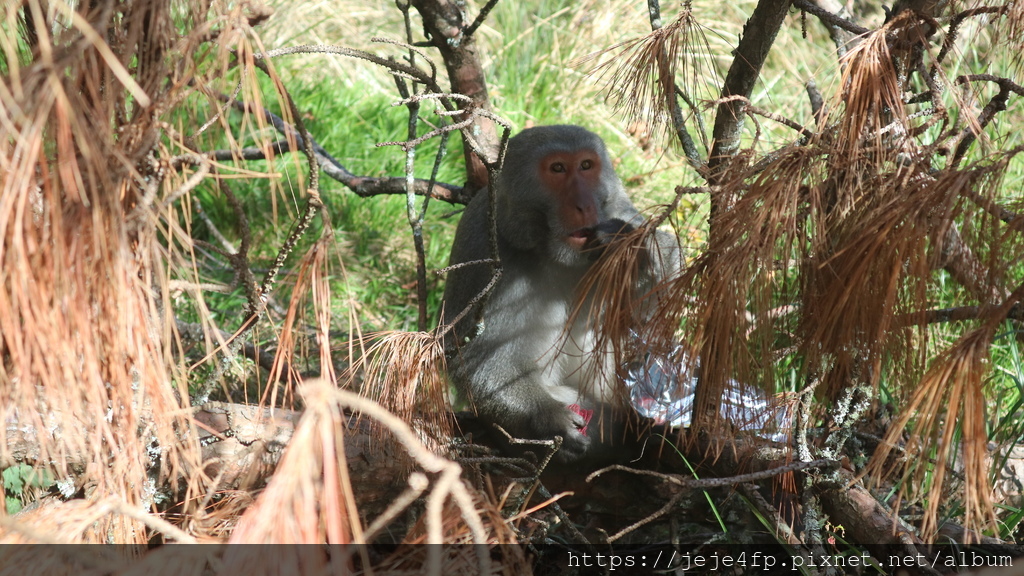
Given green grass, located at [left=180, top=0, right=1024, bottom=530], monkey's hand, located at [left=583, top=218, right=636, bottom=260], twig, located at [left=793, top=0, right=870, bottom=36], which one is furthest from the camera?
green grass, located at [left=180, top=0, right=1024, bottom=530]

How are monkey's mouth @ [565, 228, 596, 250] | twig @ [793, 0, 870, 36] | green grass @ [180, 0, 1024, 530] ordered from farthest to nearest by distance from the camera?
green grass @ [180, 0, 1024, 530]
monkey's mouth @ [565, 228, 596, 250]
twig @ [793, 0, 870, 36]

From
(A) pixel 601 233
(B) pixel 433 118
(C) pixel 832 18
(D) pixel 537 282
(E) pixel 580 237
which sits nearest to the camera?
(C) pixel 832 18

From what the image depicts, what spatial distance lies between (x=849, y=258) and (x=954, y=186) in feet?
0.90

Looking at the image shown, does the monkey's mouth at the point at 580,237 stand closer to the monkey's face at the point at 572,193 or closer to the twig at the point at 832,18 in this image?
the monkey's face at the point at 572,193

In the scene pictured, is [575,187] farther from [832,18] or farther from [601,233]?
[832,18]

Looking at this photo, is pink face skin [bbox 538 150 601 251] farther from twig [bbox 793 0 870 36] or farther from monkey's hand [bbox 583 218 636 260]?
twig [bbox 793 0 870 36]

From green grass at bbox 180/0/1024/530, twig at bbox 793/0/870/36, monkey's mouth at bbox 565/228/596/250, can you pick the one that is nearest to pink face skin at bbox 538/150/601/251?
monkey's mouth at bbox 565/228/596/250

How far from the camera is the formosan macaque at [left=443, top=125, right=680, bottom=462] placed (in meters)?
3.04

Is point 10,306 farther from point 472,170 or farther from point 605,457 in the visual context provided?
point 472,170

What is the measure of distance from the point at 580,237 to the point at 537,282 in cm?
42

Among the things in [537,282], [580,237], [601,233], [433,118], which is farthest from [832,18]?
[433,118]

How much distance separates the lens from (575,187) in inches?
121

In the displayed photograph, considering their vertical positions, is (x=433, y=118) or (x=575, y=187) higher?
(x=433, y=118)

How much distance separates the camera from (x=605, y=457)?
3.05 metres
